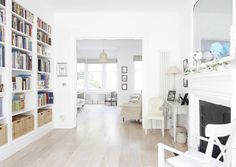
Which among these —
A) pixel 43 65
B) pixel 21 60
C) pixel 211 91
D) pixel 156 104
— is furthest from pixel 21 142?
pixel 211 91

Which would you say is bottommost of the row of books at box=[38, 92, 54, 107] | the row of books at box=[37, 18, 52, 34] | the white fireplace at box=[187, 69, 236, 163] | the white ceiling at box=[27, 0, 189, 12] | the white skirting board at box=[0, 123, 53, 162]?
the white skirting board at box=[0, 123, 53, 162]

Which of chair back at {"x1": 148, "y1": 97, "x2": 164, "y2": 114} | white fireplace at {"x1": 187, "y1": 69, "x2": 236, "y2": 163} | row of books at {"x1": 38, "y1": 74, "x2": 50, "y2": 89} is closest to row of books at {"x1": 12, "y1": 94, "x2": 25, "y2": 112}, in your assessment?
row of books at {"x1": 38, "y1": 74, "x2": 50, "y2": 89}

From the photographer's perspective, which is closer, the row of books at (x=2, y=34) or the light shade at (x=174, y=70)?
the row of books at (x=2, y=34)

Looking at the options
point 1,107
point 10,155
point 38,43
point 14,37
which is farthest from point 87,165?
point 38,43

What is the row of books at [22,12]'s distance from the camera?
11.6ft

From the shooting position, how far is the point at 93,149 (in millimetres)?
3676

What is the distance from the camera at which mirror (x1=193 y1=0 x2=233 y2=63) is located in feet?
8.05

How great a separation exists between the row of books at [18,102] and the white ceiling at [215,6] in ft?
11.4

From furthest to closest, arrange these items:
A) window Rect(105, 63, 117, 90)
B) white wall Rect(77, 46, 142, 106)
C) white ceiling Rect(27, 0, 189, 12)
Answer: window Rect(105, 63, 117, 90) → white wall Rect(77, 46, 142, 106) → white ceiling Rect(27, 0, 189, 12)

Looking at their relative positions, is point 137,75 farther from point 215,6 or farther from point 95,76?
point 215,6

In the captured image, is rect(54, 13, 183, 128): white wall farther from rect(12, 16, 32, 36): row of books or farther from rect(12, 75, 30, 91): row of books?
rect(12, 75, 30, 91): row of books

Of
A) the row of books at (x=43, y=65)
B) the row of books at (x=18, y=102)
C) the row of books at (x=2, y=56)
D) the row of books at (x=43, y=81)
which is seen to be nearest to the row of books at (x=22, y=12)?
the row of books at (x=2, y=56)

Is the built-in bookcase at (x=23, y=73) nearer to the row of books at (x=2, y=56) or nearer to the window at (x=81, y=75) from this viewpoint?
the row of books at (x=2, y=56)

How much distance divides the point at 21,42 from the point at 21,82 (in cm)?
74
